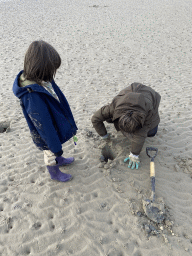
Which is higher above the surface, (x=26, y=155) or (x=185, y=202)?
(x=26, y=155)

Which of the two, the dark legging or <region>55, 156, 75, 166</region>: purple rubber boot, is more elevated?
the dark legging

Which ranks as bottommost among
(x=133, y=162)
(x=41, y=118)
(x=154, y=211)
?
(x=154, y=211)

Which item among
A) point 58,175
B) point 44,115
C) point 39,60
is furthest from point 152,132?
point 39,60

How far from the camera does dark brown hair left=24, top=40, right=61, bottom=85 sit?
1615 mm

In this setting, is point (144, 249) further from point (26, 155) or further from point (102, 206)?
point (26, 155)

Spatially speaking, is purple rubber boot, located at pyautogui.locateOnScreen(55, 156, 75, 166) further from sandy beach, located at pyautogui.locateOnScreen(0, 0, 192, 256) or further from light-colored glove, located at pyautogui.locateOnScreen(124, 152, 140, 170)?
light-colored glove, located at pyautogui.locateOnScreen(124, 152, 140, 170)

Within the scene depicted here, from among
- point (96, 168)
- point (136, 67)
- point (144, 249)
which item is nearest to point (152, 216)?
point (144, 249)

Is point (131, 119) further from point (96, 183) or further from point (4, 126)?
point (4, 126)

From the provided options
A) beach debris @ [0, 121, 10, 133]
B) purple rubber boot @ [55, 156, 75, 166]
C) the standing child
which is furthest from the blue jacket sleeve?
beach debris @ [0, 121, 10, 133]

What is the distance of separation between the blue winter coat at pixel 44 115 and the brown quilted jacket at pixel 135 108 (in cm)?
70

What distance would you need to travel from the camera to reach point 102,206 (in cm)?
246

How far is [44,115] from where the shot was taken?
1.86 meters

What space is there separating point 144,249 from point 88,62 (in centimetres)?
687

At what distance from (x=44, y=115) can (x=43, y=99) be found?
17 centimetres
